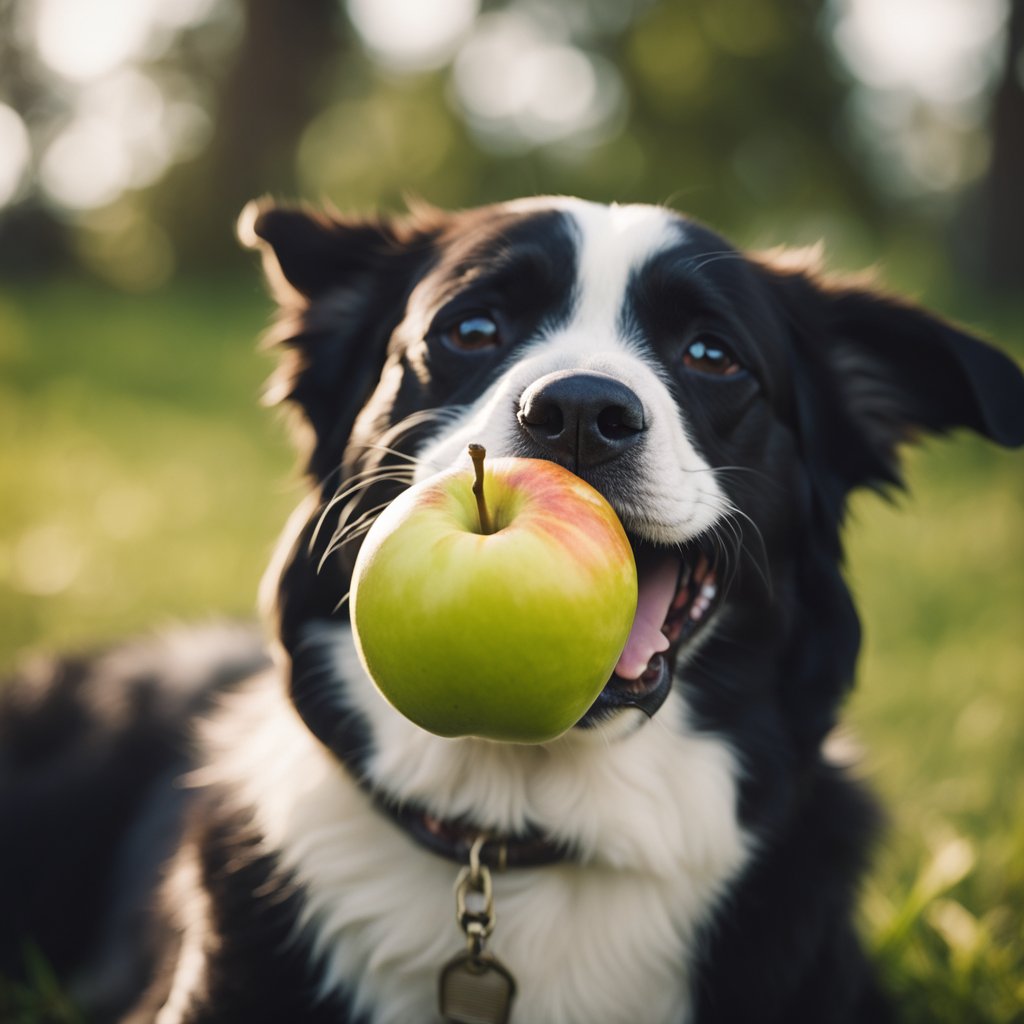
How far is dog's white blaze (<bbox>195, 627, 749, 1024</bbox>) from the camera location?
7.42 feet

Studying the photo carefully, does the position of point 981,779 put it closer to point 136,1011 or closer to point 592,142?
point 136,1011

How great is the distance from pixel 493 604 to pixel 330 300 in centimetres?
166

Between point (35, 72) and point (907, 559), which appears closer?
point (907, 559)

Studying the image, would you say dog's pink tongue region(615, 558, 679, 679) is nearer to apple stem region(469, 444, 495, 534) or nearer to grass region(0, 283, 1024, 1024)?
apple stem region(469, 444, 495, 534)

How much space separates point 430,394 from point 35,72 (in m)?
18.9

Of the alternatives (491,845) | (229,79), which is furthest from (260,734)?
(229,79)

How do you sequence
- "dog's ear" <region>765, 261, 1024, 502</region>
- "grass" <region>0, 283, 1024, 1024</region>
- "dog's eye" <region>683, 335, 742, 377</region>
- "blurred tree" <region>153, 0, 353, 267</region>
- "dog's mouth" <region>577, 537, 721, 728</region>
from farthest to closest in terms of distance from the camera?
"blurred tree" <region>153, 0, 353, 267</region>
"grass" <region>0, 283, 1024, 1024</region>
"dog's ear" <region>765, 261, 1024, 502</region>
"dog's eye" <region>683, 335, 742, 377</region>
"dog's mouth" <region>577, 537, 721, 728</region>

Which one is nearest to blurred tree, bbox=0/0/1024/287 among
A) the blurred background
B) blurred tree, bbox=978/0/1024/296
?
the blurred background

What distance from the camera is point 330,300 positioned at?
2.97 metres

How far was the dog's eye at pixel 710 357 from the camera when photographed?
2518mm

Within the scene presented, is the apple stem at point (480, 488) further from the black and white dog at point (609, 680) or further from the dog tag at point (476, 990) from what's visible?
the dog tag at point (476, 990)

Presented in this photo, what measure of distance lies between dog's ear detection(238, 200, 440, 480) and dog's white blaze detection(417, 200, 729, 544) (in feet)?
1.77

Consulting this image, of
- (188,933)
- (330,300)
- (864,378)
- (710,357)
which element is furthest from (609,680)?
(330,300)

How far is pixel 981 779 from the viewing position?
4090 mm
